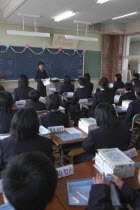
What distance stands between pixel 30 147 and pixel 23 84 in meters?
3.02

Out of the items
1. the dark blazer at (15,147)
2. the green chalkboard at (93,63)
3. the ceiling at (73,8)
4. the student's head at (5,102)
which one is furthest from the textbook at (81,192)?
the green chalkboard at (93,63)

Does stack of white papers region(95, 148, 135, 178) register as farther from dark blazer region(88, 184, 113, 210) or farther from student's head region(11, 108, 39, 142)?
student's head region(11, 108, 39, 142)

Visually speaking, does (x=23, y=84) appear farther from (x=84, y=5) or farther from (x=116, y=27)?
(x=116, y=27)

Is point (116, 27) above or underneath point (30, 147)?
above

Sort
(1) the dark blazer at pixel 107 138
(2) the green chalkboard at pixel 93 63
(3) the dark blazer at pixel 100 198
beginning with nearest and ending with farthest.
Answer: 1. (3) the dark blazer at pixel 100 198
2. (1) the dark blazer at pixel 107 138
3. (2) the green chalkboard at pixel 93 63

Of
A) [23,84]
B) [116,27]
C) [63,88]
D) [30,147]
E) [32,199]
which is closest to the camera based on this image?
[32,199]

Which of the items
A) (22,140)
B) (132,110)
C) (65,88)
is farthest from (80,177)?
(65,88)

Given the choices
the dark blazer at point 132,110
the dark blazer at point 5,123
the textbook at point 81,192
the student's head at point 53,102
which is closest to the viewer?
the textbook at point 81,192

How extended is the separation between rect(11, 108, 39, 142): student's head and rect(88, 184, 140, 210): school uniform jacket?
710mm

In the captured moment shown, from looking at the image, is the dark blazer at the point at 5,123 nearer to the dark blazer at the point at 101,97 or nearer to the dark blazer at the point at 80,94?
the dark blazer at the point at 101,97

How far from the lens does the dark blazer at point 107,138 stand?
187cm

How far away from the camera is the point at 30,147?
1575 millimetres

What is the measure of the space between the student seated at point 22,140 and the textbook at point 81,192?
40 centimetres

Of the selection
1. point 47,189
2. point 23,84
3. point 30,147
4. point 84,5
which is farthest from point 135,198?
point 84,5
